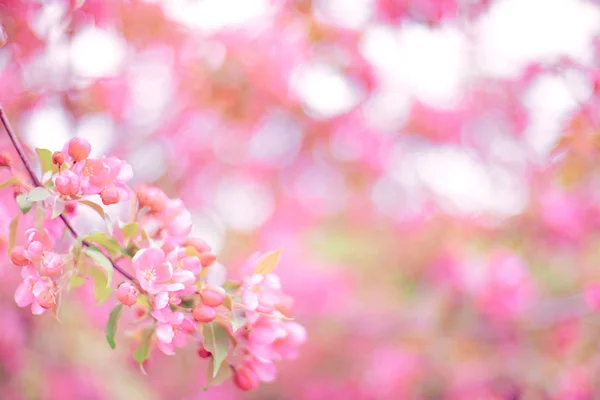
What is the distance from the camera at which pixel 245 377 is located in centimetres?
124

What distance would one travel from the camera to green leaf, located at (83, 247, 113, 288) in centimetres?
104

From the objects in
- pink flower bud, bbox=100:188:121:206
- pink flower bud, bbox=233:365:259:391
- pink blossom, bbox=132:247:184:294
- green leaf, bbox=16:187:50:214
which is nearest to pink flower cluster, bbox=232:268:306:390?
pink flower bud, bbox=233:365:259:391

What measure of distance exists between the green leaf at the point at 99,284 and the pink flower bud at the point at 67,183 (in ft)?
0.65

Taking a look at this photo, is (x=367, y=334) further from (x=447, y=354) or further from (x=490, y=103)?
(x=490, y=103)

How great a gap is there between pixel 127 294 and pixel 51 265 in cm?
14

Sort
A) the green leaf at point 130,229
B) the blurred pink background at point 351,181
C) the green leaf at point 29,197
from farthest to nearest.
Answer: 1. the blurred pink background at point 351,181
2. the green leaf at point 130,229
3. the green leaf at point 29,197

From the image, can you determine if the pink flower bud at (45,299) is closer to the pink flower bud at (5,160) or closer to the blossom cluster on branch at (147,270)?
the blossom cluster on branch at (147,270)

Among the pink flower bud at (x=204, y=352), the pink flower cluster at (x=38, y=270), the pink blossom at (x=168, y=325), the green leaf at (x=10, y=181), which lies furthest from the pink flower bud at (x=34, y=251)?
the pink flower bud at (x=204, y=352)

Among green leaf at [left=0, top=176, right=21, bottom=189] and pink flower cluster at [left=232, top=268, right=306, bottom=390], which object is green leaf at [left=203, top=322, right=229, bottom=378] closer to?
pink flower cluster at [left=232, top=268, right=306, bottom=390]

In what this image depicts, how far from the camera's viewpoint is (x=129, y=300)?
107cm

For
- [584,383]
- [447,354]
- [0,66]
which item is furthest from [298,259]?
[0,66]

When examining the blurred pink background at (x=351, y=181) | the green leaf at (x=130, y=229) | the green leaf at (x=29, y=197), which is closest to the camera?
the green leaf at (x=29, y=197)

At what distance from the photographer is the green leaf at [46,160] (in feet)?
3.64

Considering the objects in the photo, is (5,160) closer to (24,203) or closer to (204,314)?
(24,203)
